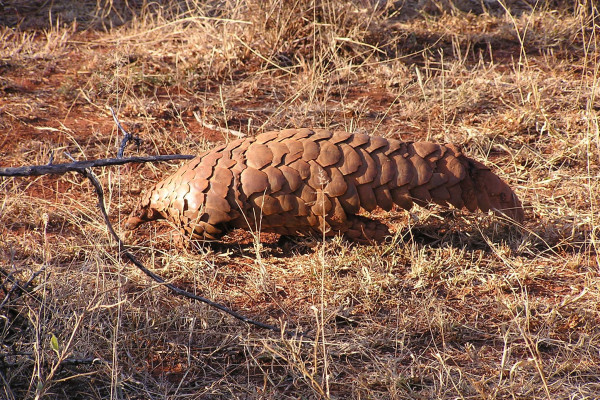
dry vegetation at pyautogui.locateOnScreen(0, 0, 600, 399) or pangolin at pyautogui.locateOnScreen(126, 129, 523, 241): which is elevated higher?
pangolin at pyautogui.locateOnScreen(126, 129, 523, 241)

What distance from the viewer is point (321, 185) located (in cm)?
272

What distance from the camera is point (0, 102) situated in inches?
178

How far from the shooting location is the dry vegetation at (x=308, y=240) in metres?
2.16

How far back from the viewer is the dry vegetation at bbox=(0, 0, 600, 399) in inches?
85.2

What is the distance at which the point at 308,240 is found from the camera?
3.03 meters

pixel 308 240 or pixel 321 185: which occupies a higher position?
pixel 321 185

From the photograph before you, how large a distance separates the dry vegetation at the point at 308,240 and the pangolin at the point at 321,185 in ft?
0.49

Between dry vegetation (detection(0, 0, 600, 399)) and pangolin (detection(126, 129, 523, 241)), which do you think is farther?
pangolin (detection(126, 129, 523, 241))

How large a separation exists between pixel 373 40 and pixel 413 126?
Result: 1194 millimetres

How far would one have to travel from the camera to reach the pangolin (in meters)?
2.74

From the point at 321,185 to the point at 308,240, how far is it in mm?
394

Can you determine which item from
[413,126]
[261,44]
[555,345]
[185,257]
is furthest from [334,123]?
[555,345]

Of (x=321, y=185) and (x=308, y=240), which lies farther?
(x=308, y=240)

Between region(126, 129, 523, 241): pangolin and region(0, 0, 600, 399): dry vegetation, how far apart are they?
151 millimetres
